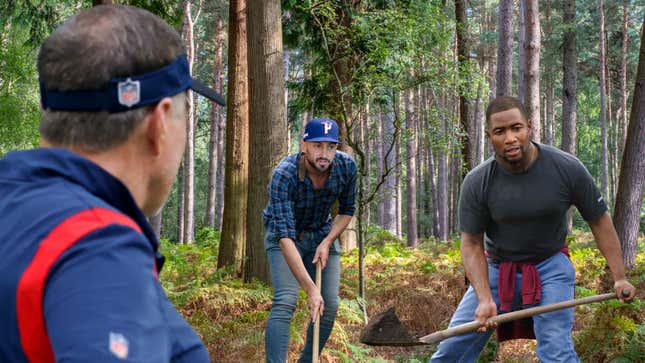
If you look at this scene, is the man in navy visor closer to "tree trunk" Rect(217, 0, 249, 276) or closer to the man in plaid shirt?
the man in plaid shirt

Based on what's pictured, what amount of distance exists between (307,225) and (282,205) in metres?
0.38

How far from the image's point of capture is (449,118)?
1170 cm

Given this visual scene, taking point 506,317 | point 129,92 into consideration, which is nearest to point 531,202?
point 506,317

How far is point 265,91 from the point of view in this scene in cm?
881

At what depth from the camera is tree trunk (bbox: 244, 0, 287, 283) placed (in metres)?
8.78

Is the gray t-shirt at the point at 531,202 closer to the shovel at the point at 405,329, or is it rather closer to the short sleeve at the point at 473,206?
the short sleeve at the point at 473,206

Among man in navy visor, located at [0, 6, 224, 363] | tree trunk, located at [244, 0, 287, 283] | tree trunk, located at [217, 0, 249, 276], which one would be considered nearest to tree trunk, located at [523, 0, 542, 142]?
tree trunk, located at [244, 0, 287, 283]

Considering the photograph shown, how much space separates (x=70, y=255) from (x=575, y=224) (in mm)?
42781

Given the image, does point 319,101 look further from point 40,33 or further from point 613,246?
point 613,246

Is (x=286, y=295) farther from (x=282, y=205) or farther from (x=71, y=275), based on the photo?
(x=71, y=275)

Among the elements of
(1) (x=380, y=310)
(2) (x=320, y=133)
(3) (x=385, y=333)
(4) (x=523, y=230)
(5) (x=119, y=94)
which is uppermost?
(2) (x=320, y=133)

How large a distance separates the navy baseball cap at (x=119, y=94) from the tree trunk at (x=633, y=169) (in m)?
7.91

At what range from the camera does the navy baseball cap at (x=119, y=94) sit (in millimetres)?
1179

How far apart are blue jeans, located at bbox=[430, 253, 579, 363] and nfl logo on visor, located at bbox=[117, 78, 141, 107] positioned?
4.17m
